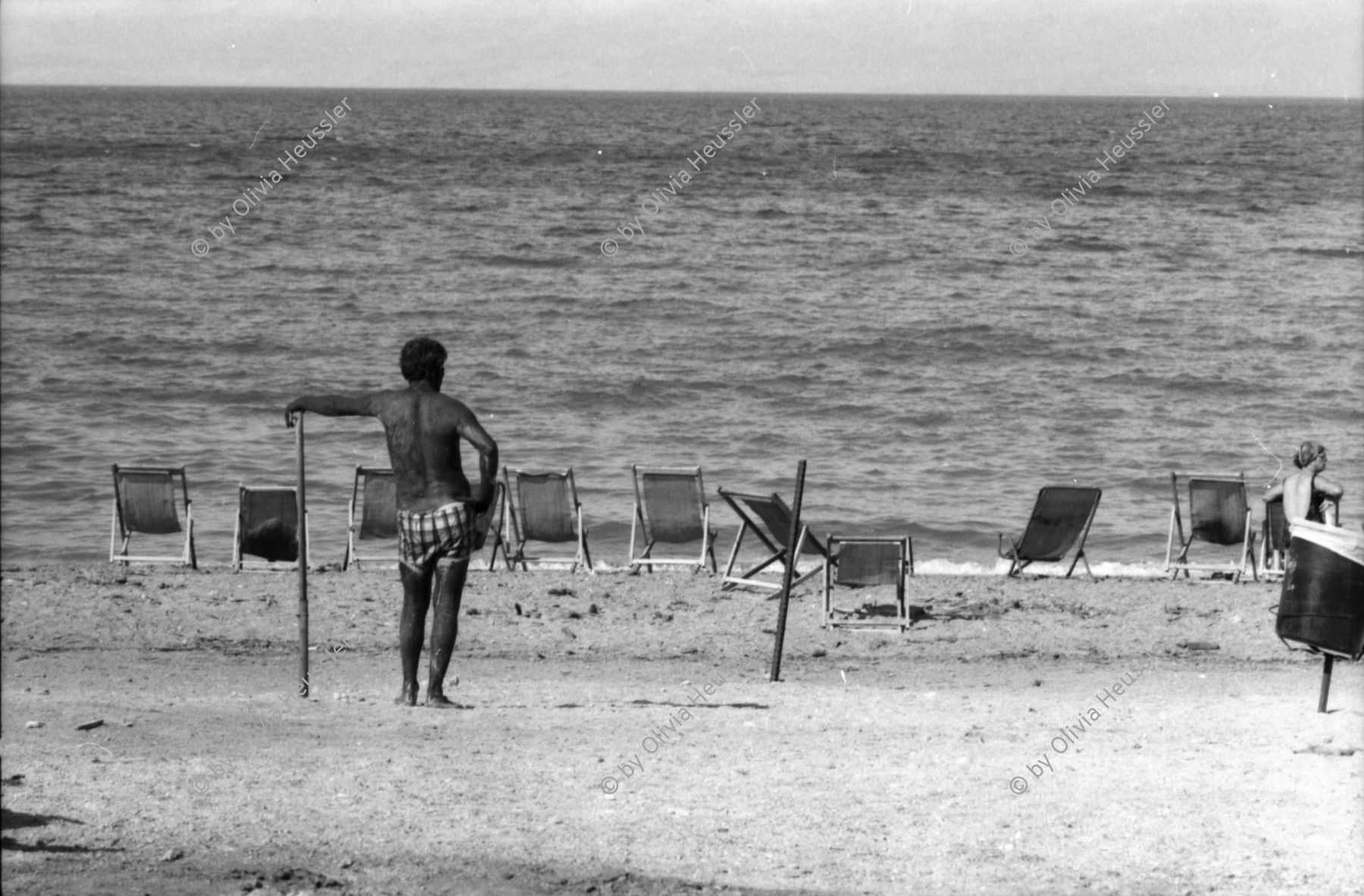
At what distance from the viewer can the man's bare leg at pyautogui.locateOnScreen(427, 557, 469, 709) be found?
24.6 feet

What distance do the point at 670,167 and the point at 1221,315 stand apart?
4075 cm

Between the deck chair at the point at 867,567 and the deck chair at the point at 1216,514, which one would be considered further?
the deck chair at the point at 1216,514

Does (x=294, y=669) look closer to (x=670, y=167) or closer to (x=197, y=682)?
(x=197, y=682)

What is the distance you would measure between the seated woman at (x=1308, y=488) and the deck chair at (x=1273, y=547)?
2658mm

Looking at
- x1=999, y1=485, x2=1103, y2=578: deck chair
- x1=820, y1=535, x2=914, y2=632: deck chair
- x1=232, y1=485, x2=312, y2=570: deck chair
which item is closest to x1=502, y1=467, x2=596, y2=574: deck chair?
x1=232, y1=485, x2=312, y2=570: deck chair

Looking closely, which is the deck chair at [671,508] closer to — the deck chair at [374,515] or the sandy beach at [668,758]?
the deck chair at [374,515]

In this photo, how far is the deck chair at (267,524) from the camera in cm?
1261

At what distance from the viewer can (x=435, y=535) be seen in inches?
292

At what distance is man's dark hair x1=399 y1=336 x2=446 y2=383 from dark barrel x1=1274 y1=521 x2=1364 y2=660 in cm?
397

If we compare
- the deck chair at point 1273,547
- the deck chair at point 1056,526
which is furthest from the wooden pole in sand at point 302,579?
the deck chair at point 1273,547

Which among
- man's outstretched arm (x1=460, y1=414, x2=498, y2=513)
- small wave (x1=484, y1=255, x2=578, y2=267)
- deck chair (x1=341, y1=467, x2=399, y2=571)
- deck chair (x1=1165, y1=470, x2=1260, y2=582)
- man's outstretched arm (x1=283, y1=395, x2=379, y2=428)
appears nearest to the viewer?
man's outstretched arm (x1=460, y1=414, x2=498, y2=513)

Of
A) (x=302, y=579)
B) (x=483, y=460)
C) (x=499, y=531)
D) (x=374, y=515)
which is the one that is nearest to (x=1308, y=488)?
(x=483, y=460)

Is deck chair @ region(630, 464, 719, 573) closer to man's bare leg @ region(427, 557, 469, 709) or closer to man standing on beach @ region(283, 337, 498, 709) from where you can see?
man's bare leg @ region(427, 557, 469, 709)

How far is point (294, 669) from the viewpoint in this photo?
961 centimetres
